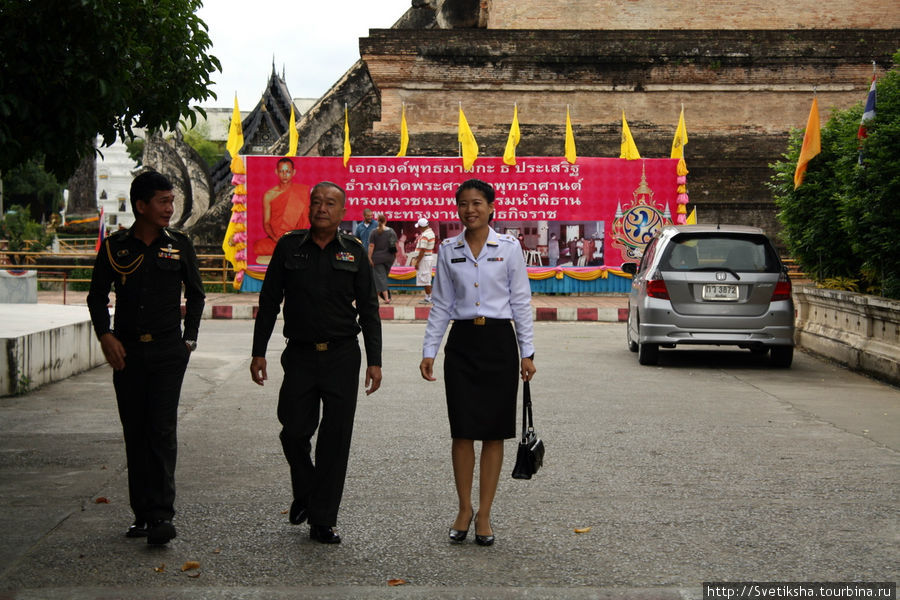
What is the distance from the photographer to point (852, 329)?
1365 centimetres

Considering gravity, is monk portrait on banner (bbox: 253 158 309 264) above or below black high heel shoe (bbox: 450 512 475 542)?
above

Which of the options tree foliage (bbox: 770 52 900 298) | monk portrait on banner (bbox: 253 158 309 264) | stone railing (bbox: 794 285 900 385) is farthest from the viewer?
monk portrait on banner (bbox: 253 158 309 264)

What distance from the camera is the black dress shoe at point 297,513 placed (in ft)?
19.0

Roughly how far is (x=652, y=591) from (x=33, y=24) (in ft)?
14.8

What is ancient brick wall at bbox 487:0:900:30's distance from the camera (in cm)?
3222

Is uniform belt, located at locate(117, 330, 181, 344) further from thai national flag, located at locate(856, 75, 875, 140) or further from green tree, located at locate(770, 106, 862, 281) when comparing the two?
green tree, located at locate(770, 106, 862, 281)

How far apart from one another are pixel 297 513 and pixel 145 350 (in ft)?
3.51

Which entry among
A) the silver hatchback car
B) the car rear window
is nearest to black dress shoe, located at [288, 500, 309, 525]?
the silver hatchback car

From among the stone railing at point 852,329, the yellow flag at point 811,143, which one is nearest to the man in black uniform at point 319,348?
the stone railing at point 852,329

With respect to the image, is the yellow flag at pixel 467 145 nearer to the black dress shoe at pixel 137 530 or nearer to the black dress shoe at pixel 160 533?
the black dress shoe at pixel 137 530

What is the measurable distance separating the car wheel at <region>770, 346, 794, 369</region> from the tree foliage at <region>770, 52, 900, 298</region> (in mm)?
1270

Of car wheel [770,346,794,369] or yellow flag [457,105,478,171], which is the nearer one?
car wheel [770,346,794,369]

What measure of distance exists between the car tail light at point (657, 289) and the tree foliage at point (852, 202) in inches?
84.5

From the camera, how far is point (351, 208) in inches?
960
